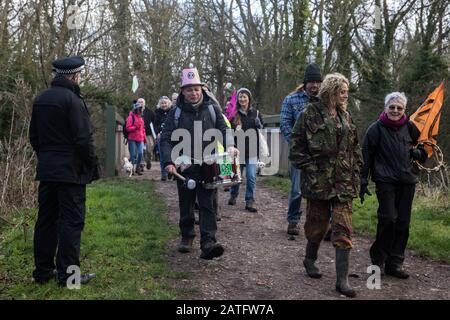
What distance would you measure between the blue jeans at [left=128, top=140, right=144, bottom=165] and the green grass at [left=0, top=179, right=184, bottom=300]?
14.2 ft

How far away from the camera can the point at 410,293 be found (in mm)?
5121

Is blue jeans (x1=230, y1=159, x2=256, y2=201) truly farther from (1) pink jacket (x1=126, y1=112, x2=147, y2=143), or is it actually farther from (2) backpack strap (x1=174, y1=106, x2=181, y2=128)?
(1) pink jacket (x1=126, y1=112, x2=147, y2=143)

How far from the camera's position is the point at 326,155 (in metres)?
5.13

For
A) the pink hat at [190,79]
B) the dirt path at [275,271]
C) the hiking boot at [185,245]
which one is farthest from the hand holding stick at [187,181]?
the pink hat at [190,79]

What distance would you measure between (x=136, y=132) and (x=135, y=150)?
1.78 ft

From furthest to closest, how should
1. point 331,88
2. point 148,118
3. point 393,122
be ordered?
point 148,118, point 393,122, point 331,88

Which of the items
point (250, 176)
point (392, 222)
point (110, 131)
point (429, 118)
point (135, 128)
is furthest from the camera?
point (135, 128)

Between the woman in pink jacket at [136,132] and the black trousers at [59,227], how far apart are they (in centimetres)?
837

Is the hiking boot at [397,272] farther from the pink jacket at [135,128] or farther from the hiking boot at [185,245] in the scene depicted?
the pink jacket at [135,128]

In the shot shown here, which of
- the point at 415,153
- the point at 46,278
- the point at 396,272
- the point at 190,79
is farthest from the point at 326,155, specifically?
the point at 46,278

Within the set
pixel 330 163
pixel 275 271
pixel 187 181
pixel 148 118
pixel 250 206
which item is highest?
pixel 148 118

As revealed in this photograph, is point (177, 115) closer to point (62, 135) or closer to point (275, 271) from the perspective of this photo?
point (62, 135)

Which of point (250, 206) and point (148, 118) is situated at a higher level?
point (148, 118)
